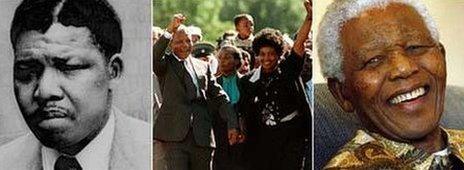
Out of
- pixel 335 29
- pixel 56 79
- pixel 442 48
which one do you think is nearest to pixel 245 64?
pixel 335 29

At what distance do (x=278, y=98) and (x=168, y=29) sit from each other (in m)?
0.59

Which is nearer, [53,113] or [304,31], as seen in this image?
[53,113]

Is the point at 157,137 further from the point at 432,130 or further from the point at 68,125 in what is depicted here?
the point at 432,130

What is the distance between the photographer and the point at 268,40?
4395 mm

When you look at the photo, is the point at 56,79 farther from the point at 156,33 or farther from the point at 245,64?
the point at 245,64

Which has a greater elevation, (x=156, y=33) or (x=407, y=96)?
(x=156, y=33)

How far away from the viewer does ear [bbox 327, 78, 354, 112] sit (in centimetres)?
450

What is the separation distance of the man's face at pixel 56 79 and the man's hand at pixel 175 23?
327 mm

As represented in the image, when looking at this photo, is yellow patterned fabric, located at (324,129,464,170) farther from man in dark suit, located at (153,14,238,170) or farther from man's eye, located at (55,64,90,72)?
man's eye, located at (55,64,90,72)

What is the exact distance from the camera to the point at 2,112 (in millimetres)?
4297

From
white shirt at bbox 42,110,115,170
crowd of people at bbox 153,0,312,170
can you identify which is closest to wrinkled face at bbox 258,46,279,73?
crowd of people at bbox 153,0,312,170

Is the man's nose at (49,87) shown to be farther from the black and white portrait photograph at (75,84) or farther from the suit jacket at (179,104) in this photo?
the suit jacket at (179,104)

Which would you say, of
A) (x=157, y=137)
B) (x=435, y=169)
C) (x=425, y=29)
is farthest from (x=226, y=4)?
(x=435, y=169)

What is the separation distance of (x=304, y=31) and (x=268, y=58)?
0.67 ft
